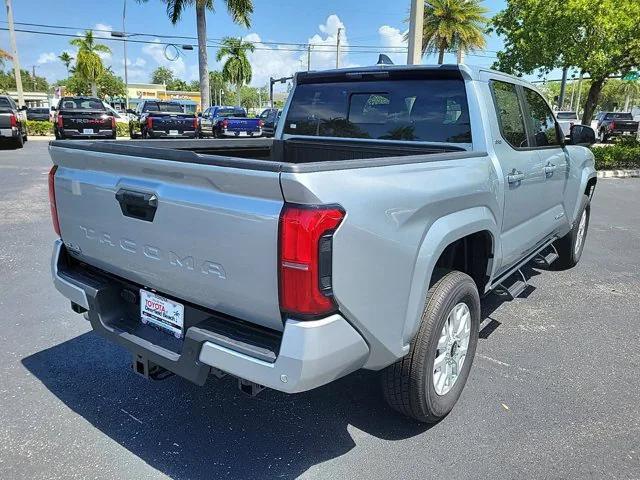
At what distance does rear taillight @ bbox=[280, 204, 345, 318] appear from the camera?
73.6 inches

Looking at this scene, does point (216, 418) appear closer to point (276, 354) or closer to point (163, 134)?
point (276, 354)

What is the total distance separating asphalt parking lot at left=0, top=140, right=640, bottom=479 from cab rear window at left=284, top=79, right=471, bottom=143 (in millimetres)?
1678

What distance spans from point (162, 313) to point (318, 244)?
102cm

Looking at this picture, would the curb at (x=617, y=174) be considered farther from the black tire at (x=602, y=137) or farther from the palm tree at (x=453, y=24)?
the palm tree at (x=453, y=24)

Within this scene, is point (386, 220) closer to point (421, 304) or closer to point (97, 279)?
point (421, 304)

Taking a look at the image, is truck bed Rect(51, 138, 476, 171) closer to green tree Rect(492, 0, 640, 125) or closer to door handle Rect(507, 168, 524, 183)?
door handle Rect(507, 168, 524, 183)

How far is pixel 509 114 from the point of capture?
365 cm

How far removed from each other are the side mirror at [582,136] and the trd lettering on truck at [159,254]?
4.08 metres

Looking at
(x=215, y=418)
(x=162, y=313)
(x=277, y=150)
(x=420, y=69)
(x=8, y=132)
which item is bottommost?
(x=215, y=418)

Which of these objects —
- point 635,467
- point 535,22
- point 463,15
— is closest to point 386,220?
point 635,467

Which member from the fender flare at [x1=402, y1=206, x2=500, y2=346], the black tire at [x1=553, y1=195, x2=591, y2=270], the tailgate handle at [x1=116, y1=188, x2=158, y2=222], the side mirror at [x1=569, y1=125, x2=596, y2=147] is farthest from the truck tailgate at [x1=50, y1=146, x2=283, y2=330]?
the black tire at [x1=553, y1=195, x2=591, y2=270]

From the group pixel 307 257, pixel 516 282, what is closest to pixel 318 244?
pixel 307 257

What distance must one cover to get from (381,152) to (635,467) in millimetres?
2382

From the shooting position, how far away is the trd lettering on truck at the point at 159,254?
A: 2119 mm
